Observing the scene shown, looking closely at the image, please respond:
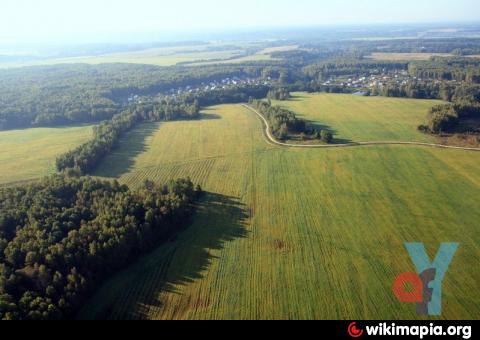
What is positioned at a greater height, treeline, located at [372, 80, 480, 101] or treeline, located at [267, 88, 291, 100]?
treeline, located at [267, 88, 291, 100]

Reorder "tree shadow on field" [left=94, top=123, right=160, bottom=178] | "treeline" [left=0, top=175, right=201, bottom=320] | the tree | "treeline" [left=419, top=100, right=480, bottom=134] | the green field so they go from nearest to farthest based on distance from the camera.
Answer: "treeline" [left=0, top=175, right=201, bottom=320] → "tree shadow on field" [left=94, top=123, right=160, bottom=178] → the green field → the tree → "treeline" [left=419, top=100, right=480, bottom=134]

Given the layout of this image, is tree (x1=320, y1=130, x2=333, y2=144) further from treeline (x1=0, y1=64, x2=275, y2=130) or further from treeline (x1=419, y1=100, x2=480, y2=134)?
treeline (x1=0, y1=64, x2=275, y2=130)

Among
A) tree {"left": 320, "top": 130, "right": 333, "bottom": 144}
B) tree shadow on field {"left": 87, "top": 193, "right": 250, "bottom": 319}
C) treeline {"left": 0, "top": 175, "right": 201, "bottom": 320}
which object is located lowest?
tree shadow on field {"left": 87, "top": 193, "right": 250, "bottom": 319}

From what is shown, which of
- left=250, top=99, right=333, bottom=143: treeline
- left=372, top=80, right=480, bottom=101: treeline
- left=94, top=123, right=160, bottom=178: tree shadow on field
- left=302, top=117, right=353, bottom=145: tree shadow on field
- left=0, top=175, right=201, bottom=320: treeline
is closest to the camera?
left=0, top=175, right=201, bottom=320: treeline

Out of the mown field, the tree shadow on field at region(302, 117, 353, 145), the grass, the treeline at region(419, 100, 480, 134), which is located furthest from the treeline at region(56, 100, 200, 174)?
the treeline at region(419, 100, 480, 134)

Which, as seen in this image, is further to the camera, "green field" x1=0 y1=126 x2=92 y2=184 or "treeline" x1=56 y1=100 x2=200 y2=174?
"green field" x1=0 y1=126 x2=92 y2=184

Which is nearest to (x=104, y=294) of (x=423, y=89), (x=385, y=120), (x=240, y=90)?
(x=385, y=120)

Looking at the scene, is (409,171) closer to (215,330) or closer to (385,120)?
(385,120)

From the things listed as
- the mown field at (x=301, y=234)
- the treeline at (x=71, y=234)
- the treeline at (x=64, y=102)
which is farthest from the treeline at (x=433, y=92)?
the treeline at (x=71, y=234)

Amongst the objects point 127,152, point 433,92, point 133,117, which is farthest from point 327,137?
point 433,92
